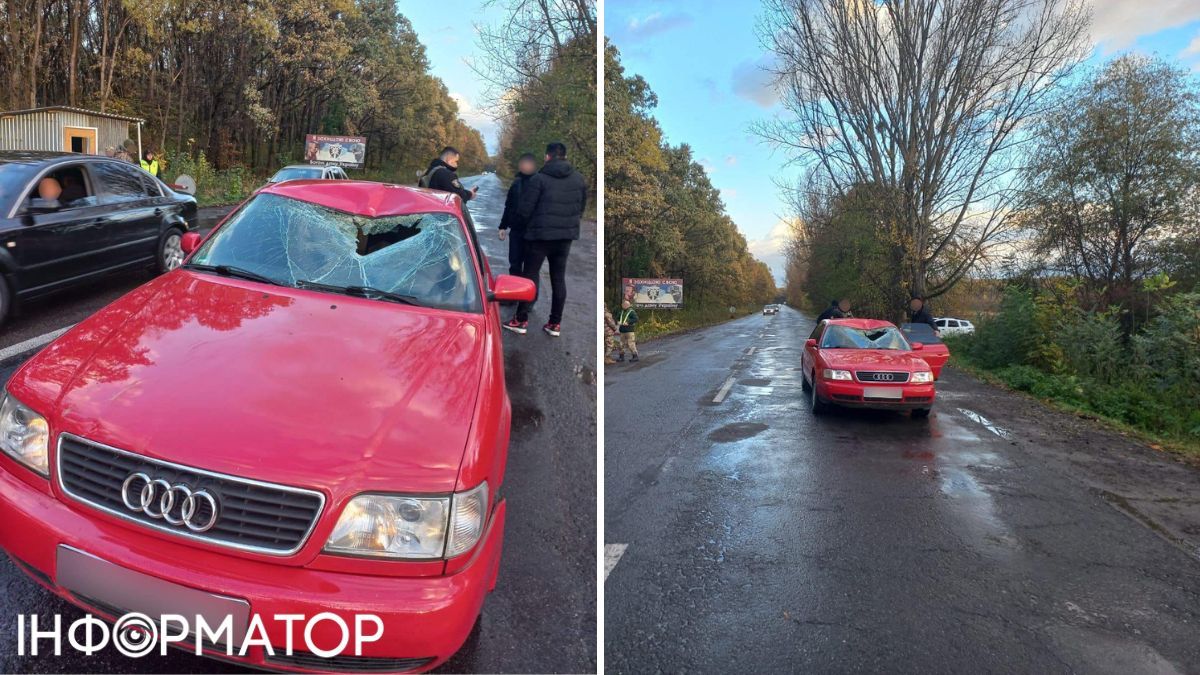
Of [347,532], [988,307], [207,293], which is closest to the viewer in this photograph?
[347,532]

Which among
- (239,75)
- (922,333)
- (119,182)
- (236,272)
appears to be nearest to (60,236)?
(119,182)

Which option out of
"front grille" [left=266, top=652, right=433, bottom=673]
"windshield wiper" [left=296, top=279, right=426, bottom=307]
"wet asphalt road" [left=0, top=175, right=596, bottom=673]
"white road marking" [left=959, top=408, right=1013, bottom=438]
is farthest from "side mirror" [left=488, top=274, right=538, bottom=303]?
"white road marking" [left=959, top=408, right=1013, bottom=438]

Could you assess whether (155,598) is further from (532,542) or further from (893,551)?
(893,551)

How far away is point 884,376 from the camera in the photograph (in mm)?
7418

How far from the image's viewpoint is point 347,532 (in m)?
1.79

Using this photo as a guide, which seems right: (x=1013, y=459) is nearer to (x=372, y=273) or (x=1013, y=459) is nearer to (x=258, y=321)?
(x=372, y=273)

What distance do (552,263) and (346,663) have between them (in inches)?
173

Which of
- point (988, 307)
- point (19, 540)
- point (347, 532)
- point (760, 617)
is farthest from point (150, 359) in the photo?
point (988, 307)

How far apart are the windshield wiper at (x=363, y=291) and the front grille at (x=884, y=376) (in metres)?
5.73

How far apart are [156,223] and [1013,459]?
7.79 meters

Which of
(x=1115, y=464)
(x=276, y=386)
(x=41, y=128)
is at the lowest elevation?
(x=1115, y=464)

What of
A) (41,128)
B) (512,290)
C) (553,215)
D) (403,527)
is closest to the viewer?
(403,527)

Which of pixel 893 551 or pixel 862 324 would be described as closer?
pixel 893 551

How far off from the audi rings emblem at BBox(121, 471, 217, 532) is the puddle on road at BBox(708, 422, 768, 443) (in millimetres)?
5210
